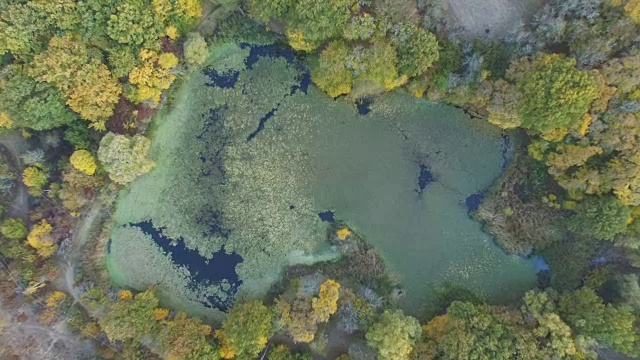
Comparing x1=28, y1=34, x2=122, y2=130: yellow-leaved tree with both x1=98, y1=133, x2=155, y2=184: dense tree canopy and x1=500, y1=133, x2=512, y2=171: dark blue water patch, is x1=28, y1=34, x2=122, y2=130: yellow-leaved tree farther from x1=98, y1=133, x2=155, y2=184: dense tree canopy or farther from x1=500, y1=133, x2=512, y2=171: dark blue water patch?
x1=500, y1=133, x2=512, y2=171: dark blue water patch

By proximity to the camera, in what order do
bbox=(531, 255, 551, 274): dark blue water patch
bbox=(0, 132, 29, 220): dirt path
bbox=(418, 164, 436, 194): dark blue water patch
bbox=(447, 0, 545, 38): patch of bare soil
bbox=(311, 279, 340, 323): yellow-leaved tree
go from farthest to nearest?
bbox=(418, 164, 436, 194): dark blue water patch → bbox=(531, 255, 551, 274): dark blue water patch → bbox=(0, 132, 29, 220): dirt path → bbox=(447, 0, 545, 38): patch of bare soil → bbox=(311, 279, 340, 323): yellow-leaved tree

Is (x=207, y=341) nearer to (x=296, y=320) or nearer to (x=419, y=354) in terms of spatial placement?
(x=296, y=320)

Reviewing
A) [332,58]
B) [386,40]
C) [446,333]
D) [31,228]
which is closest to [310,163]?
[332,58]

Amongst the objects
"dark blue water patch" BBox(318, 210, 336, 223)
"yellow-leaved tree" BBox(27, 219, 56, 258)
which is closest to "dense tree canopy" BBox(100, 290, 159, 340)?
"yellow-leaved tree" BBox(27, 219, 56, 258)

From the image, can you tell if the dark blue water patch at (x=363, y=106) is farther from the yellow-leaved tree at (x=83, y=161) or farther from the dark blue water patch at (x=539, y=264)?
the yellow-leaved tree at (x=83, y=161)

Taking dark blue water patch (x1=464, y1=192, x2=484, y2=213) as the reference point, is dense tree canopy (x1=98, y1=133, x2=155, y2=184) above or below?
below

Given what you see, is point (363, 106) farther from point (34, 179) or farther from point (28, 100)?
point (34, 179)

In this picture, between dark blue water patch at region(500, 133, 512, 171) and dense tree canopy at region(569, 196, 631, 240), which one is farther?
dark blue water patch at region(500, 133, 512, 171)
